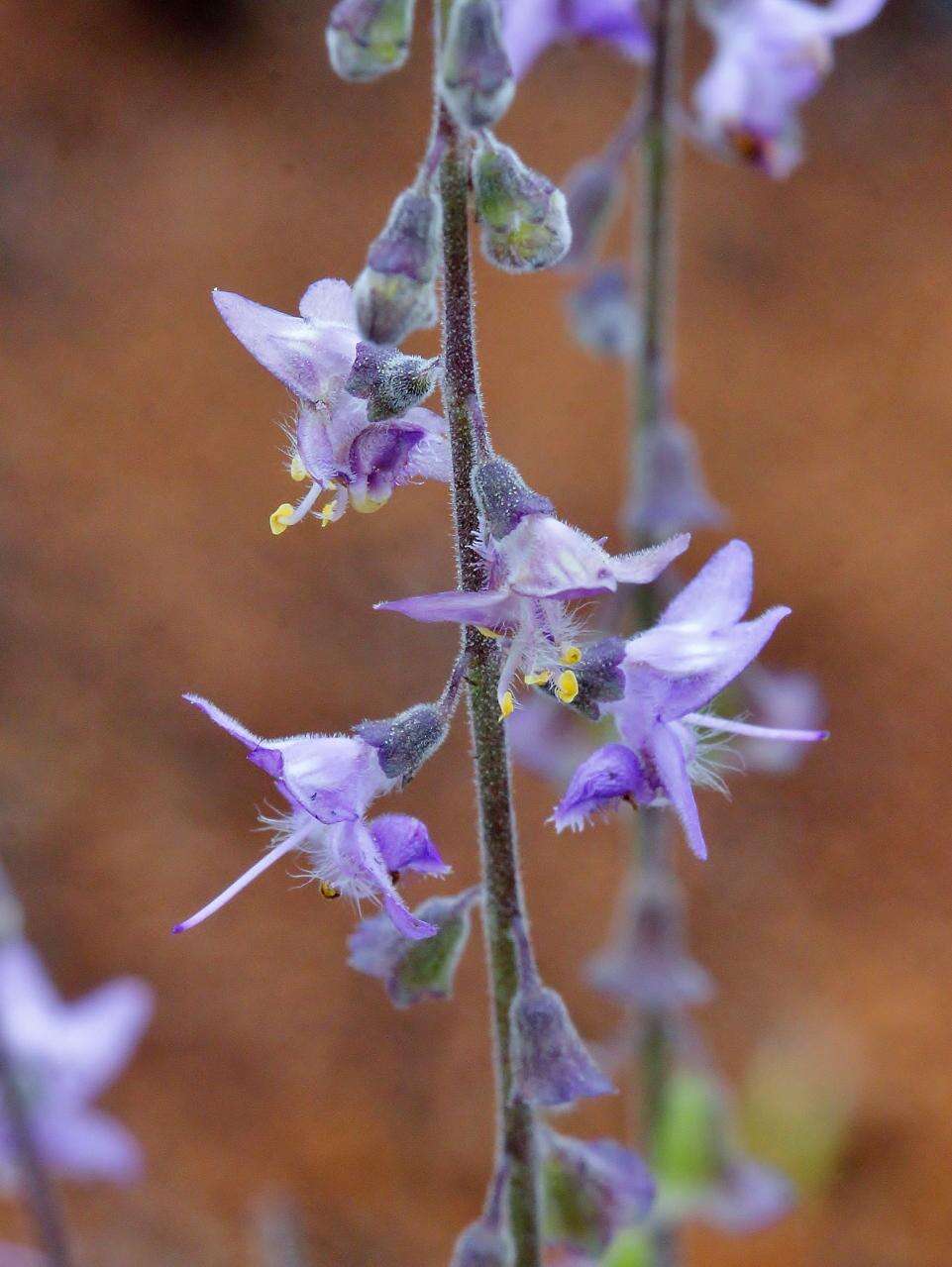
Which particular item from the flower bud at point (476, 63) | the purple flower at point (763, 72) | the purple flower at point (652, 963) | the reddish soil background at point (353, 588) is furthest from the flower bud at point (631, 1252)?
the flower bud at point (476, 63)

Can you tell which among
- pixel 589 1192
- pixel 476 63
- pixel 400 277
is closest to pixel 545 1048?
pixel 589 1192

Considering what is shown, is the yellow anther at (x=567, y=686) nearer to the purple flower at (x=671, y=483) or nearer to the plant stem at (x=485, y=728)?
the plant stem at (x=485, y=728)

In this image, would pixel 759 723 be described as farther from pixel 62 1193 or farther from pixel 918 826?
pixel 62 1193

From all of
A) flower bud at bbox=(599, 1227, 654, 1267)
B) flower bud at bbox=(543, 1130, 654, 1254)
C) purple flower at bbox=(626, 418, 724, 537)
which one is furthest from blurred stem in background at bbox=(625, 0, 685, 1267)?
flower bud at bbox=(543, 1130, 654, 1254)

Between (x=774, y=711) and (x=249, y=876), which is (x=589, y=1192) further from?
(x=774, y=711)

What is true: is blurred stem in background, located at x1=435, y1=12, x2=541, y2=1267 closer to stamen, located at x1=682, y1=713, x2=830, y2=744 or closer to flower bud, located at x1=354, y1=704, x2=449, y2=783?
flower bud, located at x1=354, y1=704, x2=449, y2=783
